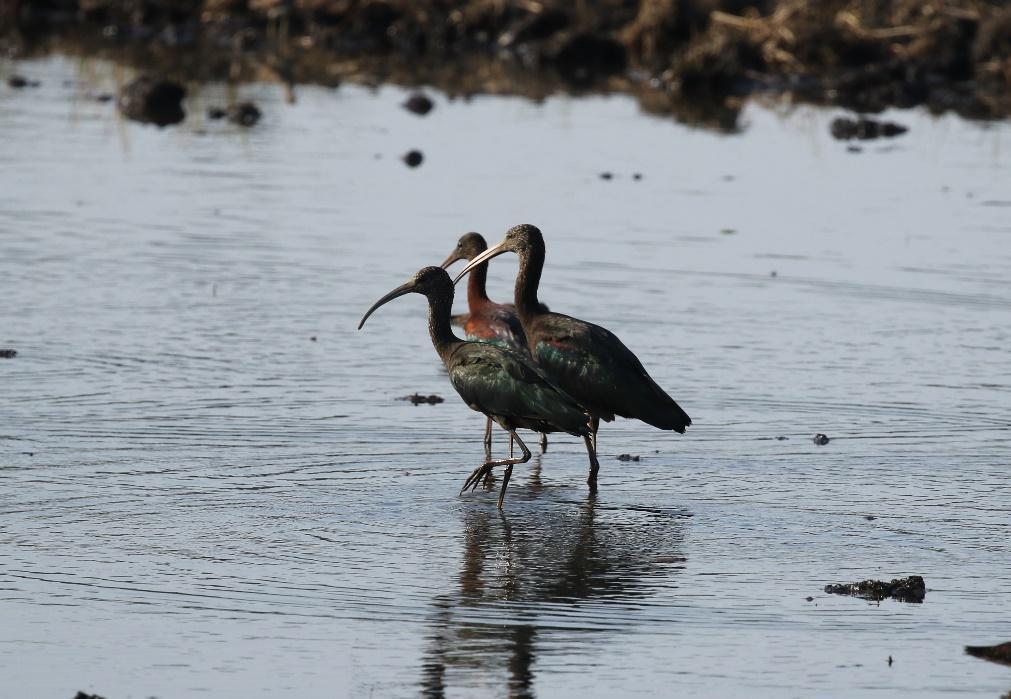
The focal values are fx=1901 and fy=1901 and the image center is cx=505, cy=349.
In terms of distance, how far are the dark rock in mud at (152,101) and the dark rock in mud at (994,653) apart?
16467 millimetres

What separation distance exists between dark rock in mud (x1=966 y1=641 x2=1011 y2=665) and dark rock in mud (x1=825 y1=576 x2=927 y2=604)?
53cm

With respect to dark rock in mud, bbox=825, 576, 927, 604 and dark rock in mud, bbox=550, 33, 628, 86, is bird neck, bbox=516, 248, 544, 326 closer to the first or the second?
dark rock in mud, bbox=825, 576, 927, 604

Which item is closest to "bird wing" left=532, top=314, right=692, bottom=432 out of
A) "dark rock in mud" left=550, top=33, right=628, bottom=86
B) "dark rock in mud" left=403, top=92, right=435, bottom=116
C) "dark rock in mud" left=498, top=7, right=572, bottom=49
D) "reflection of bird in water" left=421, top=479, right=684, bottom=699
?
"reflection of bird in water" left=421, top=479, right=684, bottom=699

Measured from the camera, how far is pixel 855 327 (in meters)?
12.5

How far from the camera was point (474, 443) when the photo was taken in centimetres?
962

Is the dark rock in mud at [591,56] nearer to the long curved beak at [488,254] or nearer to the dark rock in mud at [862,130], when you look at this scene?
the dark rock in mud at [862,130]

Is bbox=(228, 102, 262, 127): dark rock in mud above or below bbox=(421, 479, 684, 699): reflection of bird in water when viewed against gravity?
below

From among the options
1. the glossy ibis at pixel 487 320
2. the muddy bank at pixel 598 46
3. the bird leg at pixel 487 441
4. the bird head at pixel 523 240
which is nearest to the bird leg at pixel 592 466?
the bird leg at pixel 487 441

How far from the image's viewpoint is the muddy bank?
86.9ft

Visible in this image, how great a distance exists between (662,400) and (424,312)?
4074 mm

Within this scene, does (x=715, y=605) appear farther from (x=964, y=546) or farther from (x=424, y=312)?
(x=424, y=312)

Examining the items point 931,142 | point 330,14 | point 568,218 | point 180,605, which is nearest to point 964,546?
point 180,605

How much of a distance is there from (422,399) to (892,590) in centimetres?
377

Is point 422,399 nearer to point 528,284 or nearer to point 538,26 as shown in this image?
point 528,284
